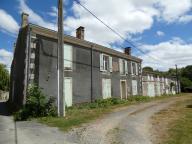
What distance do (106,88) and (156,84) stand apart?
1633cm

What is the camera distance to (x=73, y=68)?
18188 millimetres

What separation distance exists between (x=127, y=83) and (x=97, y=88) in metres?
6.30

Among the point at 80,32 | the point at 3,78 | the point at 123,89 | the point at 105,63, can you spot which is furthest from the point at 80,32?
the point at 3,78

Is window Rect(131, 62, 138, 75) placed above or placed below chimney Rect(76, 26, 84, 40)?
below

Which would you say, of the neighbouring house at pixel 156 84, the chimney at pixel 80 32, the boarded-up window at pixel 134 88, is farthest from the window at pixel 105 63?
the neighbouring house at pixel 156 84

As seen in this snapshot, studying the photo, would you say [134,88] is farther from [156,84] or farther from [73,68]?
[73,68]

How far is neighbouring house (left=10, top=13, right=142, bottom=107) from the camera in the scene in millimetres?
15438

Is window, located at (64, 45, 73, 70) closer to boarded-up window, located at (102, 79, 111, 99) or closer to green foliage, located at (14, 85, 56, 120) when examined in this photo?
green foliage, located at (14, 85, 56, 120)

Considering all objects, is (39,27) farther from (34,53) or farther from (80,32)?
(80,32)

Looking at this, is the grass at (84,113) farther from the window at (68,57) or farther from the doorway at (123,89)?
the window at (68,57)

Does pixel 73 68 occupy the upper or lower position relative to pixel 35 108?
upper

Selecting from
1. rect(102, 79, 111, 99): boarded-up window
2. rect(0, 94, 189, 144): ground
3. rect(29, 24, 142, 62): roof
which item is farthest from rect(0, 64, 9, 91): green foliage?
rect(0, 94, 189, 144): ground

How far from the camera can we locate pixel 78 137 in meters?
8.30

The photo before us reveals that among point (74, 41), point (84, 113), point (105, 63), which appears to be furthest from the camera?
point (105, 63)
